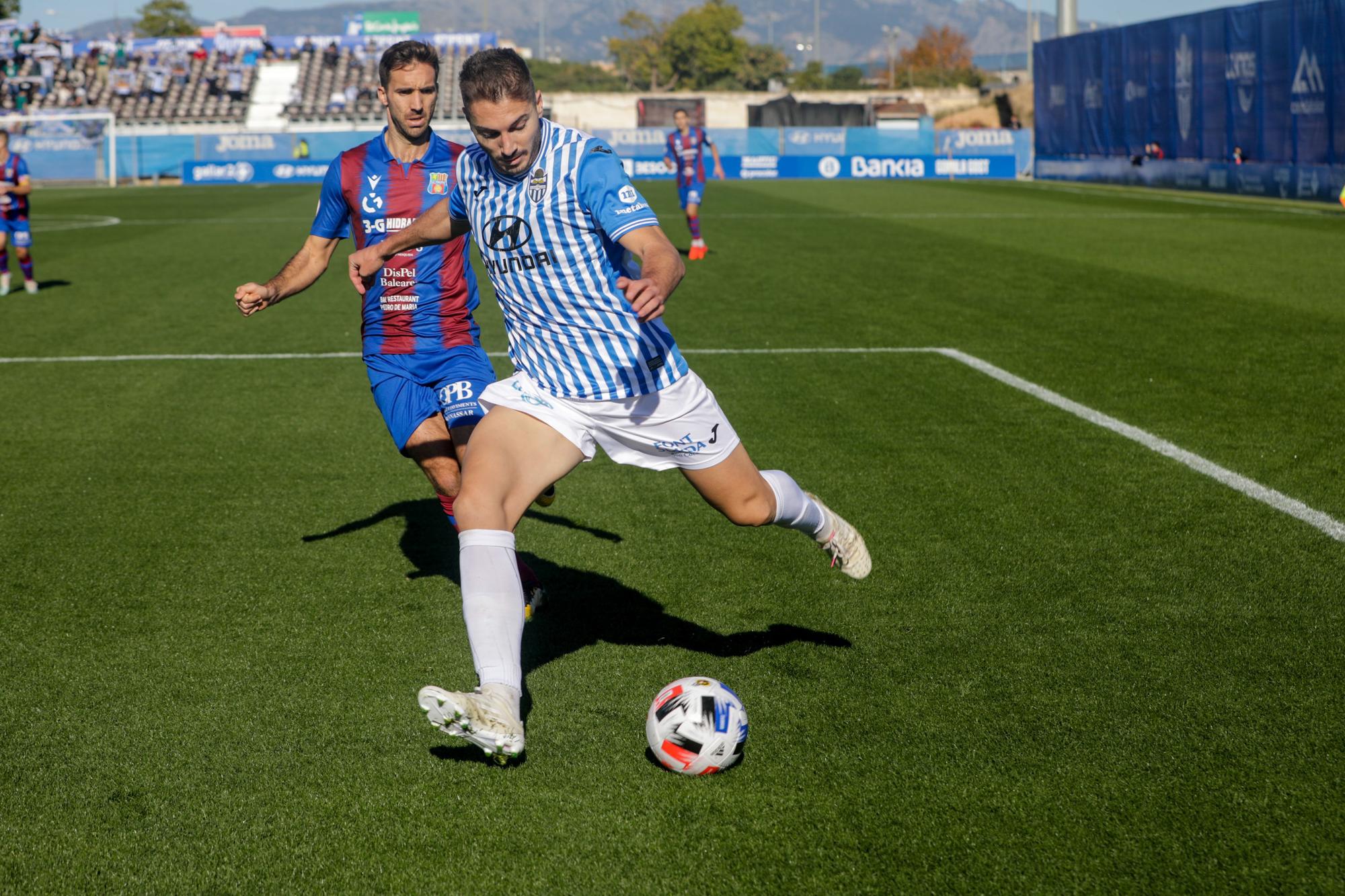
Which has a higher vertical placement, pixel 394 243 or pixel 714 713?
pixel 394 243

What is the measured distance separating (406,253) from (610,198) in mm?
1745

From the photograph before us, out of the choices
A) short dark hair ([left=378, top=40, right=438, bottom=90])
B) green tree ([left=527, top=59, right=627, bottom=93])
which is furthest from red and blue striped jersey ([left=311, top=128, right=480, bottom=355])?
green tree ([left=527, top=59, right=627, bottom=93])

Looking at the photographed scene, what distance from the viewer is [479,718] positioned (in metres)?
3.48

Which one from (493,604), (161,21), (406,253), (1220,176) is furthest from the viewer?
(161,21)

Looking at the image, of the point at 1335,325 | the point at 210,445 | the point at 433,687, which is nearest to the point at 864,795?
the point at 433,687

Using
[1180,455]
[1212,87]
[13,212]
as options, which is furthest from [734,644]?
[1212,87]

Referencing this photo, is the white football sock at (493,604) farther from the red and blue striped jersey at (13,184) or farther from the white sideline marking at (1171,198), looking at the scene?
the white sideline marking at (1171,198)

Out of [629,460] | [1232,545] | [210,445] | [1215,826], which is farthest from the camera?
[210,445]

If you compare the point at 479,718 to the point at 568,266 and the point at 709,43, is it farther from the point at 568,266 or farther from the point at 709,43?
the point at 709,43

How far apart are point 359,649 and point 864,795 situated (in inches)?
79.6

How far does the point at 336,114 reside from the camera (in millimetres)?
62250

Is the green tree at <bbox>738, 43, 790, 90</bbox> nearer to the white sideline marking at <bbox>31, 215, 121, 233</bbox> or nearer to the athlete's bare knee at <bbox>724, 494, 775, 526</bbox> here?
the white sideline marking at <bbox>31, 215, 121, 233</bbox>

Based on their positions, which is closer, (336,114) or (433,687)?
(433,687)

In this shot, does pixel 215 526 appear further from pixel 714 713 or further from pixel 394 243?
pixel 714 713
